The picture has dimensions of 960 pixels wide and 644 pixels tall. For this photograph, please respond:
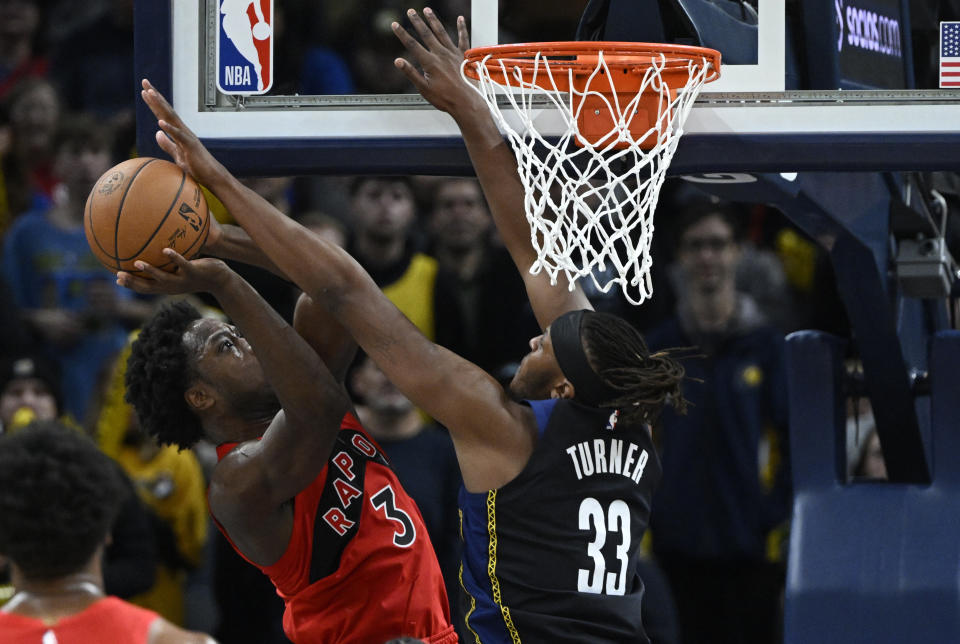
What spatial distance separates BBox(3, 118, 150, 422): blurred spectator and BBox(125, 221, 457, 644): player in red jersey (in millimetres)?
2604

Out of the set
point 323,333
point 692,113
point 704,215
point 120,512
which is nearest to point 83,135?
point 120,512

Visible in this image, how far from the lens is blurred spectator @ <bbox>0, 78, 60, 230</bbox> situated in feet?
23.3

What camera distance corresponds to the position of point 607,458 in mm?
3395

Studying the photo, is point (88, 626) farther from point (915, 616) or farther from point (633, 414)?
point (915, 616)

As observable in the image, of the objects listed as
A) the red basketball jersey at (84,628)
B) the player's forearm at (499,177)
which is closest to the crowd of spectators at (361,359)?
the player's forearm at (499,177)

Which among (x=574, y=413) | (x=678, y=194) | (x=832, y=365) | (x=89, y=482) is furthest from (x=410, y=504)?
(x=678, y=194)

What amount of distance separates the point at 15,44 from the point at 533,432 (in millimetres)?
5174

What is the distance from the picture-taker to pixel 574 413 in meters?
3.39

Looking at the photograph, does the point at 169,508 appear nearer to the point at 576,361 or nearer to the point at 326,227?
the point at 326,227

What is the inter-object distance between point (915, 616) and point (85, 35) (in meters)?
5.38

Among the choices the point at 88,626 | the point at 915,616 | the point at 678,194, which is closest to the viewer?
the point at 88,626

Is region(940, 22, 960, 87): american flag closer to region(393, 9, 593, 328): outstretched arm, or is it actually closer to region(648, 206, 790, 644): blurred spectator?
region(393, 9, 593, 328): outstretched arm

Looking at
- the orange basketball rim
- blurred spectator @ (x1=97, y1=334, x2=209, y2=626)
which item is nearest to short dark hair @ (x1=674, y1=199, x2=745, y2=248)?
blurred spectator @ (x1=97, y1=334, x2=209, y2=626)

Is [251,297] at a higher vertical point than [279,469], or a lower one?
higher
